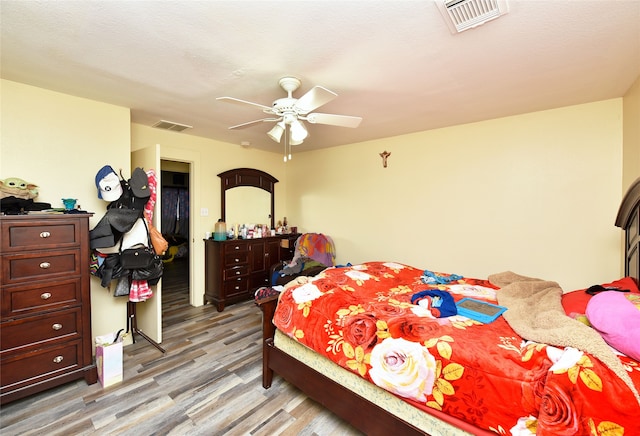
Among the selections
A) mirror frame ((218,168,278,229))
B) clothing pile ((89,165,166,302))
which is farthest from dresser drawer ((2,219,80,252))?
mirror frame ((218,168,278,229))

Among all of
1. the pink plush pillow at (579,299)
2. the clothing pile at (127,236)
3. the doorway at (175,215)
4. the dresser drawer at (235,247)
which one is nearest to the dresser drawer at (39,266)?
the clothing pile at (127,236)

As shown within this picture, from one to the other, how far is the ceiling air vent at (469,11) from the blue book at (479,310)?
1.72 metres

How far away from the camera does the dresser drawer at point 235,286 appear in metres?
3.98

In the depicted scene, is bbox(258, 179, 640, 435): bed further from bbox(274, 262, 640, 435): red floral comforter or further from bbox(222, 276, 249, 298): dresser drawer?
bbox(222, 276, 249, 298): dresser drawer

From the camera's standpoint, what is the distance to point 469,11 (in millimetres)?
1455

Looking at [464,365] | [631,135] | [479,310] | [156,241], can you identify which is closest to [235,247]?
[156,241]

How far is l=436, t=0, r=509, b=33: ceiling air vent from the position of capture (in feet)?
4.56

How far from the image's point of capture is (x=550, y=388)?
111 cm

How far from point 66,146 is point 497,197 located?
4.47 metres

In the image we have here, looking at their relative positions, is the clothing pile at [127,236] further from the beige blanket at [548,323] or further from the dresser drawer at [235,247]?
the beige blanket at [548,323]

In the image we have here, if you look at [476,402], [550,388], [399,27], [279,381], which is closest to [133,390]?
[279,381]

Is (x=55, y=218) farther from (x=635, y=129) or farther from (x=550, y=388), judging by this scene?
(x=635, y=129)

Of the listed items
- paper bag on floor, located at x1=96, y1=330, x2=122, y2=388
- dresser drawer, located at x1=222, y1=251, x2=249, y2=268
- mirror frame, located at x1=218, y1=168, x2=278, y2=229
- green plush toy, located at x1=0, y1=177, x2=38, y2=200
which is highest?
mirror frame, located at x1=218, y1=168, x2=278, y2=229

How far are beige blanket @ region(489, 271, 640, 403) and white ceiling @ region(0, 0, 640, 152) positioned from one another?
1.63 meters
